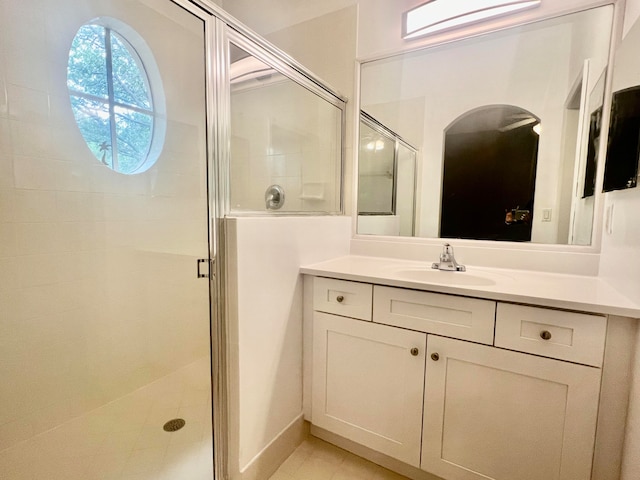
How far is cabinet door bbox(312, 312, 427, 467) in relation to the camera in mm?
1187

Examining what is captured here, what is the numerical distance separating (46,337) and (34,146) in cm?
87

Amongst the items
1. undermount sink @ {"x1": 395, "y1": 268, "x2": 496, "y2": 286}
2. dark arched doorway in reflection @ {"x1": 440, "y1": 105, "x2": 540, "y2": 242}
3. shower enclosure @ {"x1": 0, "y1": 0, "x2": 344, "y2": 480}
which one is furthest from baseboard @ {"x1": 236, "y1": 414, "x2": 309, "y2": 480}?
dark arched doorway in reflection @ {"x1": 440, "y1": 105, "x2": 540, "y2": 242}

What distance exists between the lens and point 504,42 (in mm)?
1437

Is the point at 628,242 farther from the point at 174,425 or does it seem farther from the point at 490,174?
the point at 174,425

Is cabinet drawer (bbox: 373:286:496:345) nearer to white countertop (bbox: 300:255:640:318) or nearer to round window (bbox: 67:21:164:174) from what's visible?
white countertop (bbox: 300:255:640:318)

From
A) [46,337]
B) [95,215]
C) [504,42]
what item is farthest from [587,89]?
[46,337]

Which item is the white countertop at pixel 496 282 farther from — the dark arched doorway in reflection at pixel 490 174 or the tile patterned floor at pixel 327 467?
the tile patterned floor at pixel 327 467

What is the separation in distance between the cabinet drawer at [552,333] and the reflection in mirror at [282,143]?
1040mm

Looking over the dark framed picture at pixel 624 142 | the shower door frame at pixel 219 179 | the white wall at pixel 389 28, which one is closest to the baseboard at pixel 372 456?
the shower door frame at pixel 219 179

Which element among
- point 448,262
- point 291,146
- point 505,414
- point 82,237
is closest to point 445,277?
point 448,262

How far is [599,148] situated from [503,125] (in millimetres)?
379

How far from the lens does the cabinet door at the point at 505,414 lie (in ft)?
3.07

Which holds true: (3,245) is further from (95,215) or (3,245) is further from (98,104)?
(98,104)

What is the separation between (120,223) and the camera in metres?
1.66
